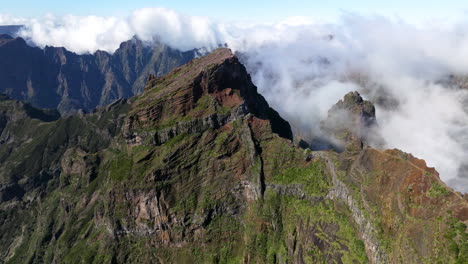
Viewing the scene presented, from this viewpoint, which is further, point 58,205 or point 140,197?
point 58,205

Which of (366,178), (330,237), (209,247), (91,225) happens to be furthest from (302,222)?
(91,225)

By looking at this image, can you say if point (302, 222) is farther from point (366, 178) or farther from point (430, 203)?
point (430, 203)

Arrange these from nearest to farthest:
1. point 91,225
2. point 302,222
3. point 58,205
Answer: point 302,222
point 91,225
point 58,205

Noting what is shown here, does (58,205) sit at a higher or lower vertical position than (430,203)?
lower

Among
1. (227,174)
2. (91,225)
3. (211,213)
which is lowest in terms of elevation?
(91,225)

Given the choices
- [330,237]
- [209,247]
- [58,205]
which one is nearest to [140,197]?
[209,247]

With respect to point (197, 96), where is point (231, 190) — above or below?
below

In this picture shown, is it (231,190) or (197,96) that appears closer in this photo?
(231,190)

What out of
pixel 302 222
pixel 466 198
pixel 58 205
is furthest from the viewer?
pixel 58 205

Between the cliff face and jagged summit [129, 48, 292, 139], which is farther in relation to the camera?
jagged summit [129, 48, 292, 139]

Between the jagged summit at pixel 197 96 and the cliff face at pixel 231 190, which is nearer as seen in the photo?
the cliff face at pixel 231 190
